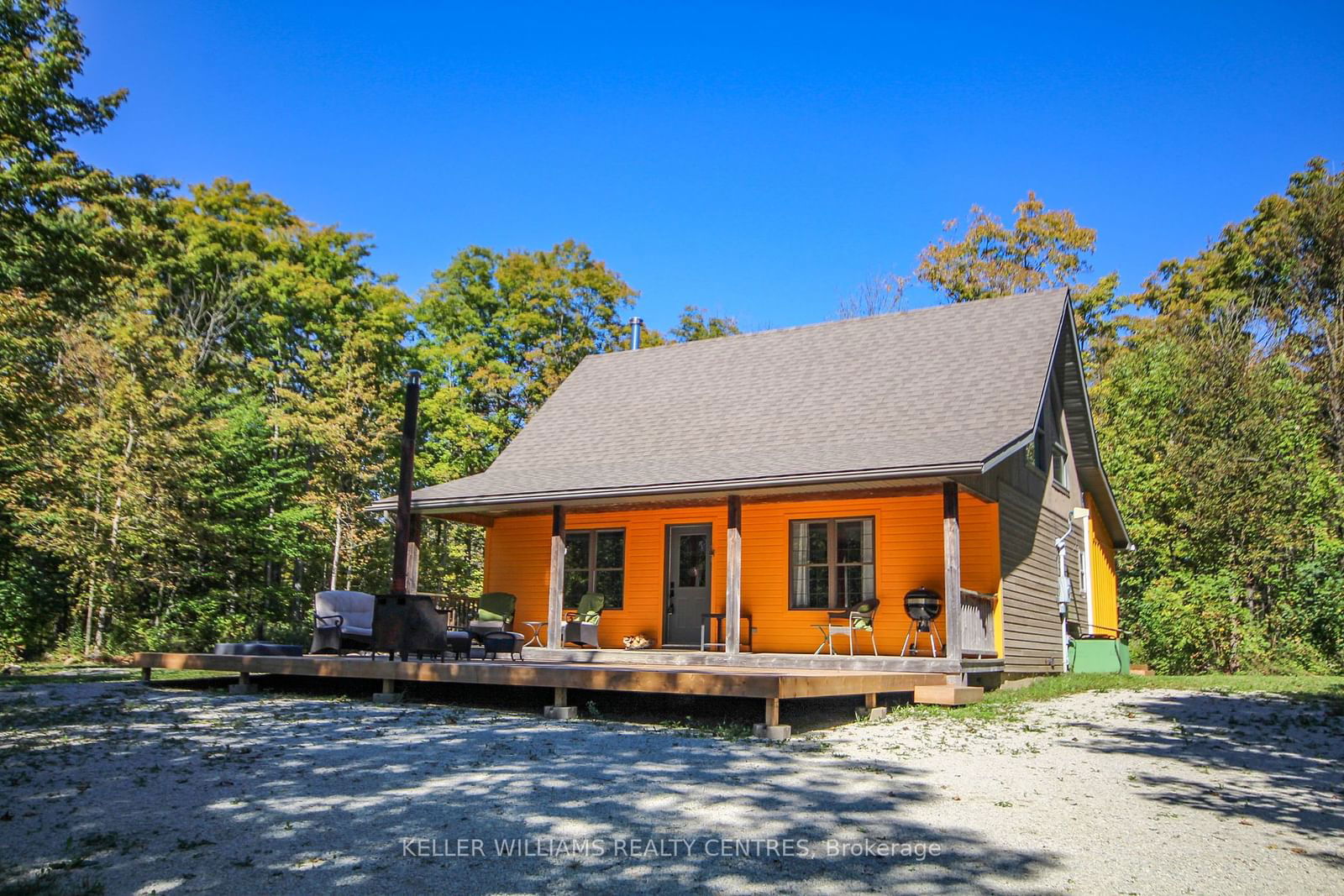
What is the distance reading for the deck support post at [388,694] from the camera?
1005cm

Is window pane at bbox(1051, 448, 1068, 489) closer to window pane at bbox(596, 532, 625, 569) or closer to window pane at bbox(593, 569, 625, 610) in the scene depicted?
window pane at bbox(596, 532, 625, 569)

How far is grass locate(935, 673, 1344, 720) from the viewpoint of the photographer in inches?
402

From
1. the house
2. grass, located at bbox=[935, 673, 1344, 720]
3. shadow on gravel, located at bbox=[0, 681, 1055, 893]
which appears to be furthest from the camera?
the house

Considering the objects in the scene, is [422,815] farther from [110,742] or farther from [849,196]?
[849,196]

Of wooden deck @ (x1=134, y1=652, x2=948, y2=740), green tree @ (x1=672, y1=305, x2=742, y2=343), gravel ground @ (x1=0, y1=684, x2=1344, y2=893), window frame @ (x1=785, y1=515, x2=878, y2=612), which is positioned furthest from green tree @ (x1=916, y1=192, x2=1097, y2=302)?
gravel ground @ (x1=0, y1=684, x2=1344, y2=893)

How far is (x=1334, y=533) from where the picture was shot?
1839 centimetres

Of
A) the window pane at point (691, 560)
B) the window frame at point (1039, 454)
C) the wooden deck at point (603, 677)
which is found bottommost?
the wooden deck at point (603, 677)

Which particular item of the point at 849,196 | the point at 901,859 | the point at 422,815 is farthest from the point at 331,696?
the point at 849,196

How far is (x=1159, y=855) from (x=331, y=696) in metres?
8.95

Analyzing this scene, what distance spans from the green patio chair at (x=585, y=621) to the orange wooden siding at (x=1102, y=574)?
9.37m

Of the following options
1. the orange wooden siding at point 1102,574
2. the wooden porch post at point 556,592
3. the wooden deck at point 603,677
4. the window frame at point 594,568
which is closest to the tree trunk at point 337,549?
the window frame at point 594,568

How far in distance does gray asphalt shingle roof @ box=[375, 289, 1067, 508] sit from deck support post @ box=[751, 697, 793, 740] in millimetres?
4067

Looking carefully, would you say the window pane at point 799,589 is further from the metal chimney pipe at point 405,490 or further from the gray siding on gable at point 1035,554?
the metal chimney pipe at point 405,490

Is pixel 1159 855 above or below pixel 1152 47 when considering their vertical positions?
below
